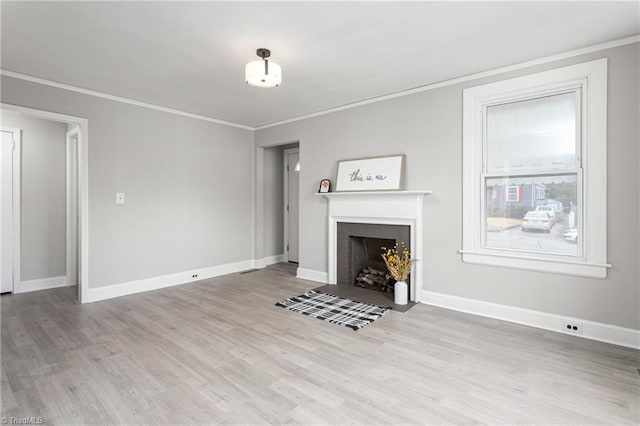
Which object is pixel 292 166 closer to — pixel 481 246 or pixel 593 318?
pixel 481 246

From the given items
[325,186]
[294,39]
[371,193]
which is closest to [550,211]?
[371,193]

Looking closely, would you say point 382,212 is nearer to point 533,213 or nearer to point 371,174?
point 371,174

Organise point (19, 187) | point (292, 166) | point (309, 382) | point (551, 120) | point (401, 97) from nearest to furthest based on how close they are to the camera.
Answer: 1. point (309, 382)
2. point (551, 120)
3. point (401, 97)
4. point (19, 187)
5. point (292, 166)

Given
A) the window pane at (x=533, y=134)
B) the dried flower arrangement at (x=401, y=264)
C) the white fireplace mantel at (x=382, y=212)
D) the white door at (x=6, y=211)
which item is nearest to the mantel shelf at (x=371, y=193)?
the white fireplace mantel at (x=382, y=212)

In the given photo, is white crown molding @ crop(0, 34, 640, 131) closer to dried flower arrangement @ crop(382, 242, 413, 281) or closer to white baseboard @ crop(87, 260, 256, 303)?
dried flower arrangement @ crop(382, 242, 413, 281)

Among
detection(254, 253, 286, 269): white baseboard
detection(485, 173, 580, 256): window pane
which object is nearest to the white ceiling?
detection(485, 173, 580, 256): window pane

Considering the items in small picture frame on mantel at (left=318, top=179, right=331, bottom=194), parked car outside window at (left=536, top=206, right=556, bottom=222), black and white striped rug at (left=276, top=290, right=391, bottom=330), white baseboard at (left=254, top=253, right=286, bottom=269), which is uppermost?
small picture frame on mantel at (left=318, top=179, right=331, bottom=194)

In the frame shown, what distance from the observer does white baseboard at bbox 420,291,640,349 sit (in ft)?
8.71

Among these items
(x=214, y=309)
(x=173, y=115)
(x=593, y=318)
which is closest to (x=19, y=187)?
(x=173, y=115)

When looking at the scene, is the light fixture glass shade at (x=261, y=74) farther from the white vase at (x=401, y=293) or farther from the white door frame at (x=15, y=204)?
the white door frame at (x=15, y=204)

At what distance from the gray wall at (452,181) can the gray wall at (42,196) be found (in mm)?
3049

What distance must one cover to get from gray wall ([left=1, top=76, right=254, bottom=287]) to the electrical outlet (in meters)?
4.52

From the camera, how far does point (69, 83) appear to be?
359 cm

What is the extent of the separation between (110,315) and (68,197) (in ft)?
7.53
